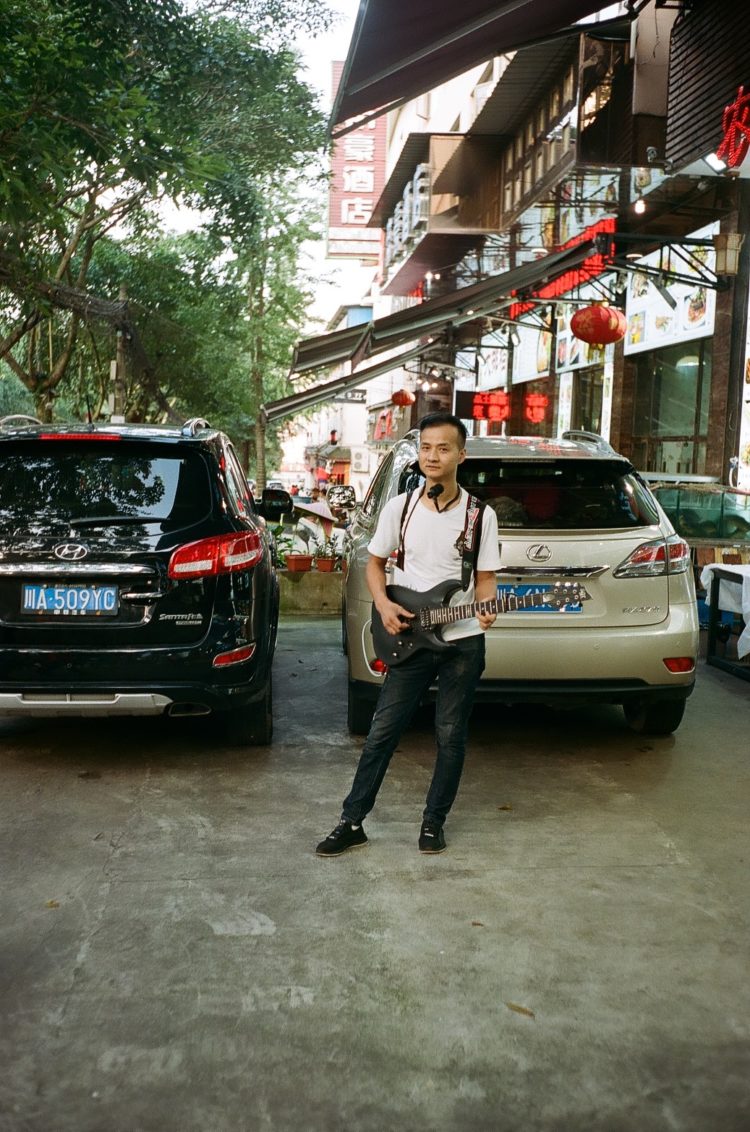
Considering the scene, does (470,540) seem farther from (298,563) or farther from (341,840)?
(298,563)

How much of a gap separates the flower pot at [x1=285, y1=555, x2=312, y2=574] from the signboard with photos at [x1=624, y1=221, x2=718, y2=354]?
7.42 meters

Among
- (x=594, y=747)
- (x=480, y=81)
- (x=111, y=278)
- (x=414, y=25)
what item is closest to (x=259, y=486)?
(x=111, y=278)

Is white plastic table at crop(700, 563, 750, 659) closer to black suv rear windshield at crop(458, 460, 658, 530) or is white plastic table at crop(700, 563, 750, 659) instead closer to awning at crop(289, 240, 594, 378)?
black suv rear windshield at crop(458, 460, 658, 530)

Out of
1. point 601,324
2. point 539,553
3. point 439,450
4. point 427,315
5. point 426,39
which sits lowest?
point 539,553

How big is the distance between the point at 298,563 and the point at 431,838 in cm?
722

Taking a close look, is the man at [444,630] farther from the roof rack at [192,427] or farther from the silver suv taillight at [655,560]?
the roof rack at [192,427]

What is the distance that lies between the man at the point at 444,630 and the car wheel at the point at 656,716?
2083 mm

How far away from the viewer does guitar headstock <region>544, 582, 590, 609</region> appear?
227 inches

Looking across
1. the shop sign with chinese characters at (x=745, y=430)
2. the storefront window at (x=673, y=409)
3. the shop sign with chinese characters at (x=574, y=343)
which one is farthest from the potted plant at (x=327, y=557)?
the shop sign with chinese characters at (x=574, y=343)

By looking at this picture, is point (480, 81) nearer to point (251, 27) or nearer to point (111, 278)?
point (111, 278)

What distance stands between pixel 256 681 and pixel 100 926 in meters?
2.04

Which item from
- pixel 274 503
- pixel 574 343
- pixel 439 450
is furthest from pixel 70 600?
pixel 574 343

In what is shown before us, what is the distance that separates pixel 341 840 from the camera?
4582 mm

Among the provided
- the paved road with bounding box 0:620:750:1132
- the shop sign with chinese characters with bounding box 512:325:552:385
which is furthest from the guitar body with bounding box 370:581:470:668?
the shop sign with chinese characters with bounding box 512:325:552:385
